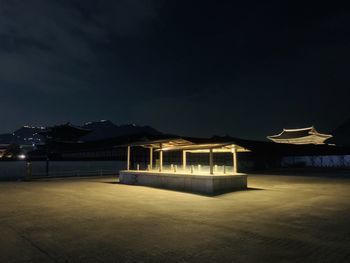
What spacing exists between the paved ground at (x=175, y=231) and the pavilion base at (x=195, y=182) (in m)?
3.32

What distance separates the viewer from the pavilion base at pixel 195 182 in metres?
15.8

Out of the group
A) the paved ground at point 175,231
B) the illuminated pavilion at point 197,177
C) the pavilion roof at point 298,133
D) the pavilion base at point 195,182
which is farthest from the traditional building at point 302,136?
the paved ground at point 175,231

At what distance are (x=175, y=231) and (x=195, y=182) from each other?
9125 mm

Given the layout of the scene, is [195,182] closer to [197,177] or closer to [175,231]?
[197,177]

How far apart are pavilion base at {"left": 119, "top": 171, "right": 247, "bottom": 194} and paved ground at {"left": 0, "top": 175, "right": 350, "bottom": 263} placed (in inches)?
131

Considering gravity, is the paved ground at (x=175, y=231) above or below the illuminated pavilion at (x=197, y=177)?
below

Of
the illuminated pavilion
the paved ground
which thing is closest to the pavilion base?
the illuminated pavilion

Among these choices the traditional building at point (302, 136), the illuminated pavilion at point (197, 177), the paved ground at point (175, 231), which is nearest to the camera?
the paved ground at point (175, 231)

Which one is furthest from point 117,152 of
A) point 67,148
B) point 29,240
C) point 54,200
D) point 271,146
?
point 29,240

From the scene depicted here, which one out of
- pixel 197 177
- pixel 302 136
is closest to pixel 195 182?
pixel 197 177

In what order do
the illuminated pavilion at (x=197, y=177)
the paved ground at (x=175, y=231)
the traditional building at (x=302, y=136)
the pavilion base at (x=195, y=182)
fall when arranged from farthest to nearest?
the traditional building at (x=302, y=136) → the illuminated pavilion at (x=197, y=177) → the pavilion base at (x=195, y=182) → the paved ground at (x=175, y=231)

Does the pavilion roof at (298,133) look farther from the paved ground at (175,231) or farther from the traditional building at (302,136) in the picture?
the paved ground at (175,231)

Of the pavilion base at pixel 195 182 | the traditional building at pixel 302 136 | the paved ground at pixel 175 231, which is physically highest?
the traditional building at pixel 302 136

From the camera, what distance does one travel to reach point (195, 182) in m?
16.7
